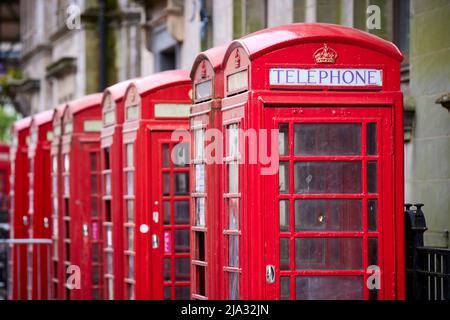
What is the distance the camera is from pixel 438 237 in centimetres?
1285

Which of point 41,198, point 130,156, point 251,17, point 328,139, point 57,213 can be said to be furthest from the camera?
point 41,198

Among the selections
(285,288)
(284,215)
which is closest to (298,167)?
(284,215)

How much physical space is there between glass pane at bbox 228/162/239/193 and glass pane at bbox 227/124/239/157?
3.2 inches

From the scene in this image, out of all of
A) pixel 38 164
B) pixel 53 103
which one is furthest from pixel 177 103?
pixel 53 103

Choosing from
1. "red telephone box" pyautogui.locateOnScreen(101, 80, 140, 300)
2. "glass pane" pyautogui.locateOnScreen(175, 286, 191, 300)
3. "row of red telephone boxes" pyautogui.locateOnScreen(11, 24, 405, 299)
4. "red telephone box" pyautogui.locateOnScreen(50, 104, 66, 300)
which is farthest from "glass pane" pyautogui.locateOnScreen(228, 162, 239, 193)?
"red telephone box" pyautogui.locateOnScreen(50, 104, 66, 300)

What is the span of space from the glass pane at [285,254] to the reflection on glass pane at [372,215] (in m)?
0.60

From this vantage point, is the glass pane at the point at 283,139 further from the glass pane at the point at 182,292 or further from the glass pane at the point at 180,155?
the glass pane at the point at 182,292

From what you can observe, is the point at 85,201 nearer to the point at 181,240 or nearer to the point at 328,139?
the point at 181,240

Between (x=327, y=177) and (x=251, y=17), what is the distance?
9314mm

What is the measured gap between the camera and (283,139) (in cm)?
1051

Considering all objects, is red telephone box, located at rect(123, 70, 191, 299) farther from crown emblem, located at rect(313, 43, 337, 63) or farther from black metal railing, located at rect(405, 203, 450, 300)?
crown emblem, located at rect(313, 43, 337, 63)

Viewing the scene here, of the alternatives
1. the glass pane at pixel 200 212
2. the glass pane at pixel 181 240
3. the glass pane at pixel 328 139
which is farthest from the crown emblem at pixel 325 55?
the glass pane at pixel 181 240

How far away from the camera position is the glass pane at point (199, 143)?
11.8m

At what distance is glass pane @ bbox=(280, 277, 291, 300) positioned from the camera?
1051 centimetres
